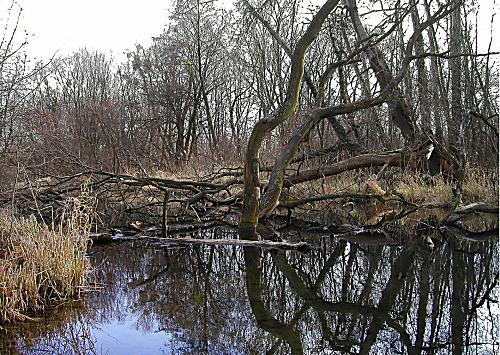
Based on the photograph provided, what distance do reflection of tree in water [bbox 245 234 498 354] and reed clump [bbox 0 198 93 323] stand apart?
2048 millimetres

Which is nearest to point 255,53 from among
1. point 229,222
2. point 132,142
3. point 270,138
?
point 132,142

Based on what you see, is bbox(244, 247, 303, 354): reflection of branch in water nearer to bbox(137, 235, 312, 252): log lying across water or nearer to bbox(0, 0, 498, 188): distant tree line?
bbox(137, 235, 312, 252): log lying across water

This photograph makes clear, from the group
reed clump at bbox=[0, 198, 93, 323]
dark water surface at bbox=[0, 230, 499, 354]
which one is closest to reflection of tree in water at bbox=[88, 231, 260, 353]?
dark water surface at bbox=[0, 230, 499, 354]

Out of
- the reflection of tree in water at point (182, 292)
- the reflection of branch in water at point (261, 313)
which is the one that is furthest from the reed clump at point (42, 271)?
the reflection of branch in water at point (261, 313)

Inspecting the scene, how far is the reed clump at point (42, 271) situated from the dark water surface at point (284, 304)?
0.77 ft

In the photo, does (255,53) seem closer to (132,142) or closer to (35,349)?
(132,142)

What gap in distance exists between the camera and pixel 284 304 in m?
6.22

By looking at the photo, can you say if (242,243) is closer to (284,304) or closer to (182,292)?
(182,292)

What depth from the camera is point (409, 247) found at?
8953mm

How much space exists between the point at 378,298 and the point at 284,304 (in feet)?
3.59

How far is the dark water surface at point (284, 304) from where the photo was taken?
5078mm

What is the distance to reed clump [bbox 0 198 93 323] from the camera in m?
5.60

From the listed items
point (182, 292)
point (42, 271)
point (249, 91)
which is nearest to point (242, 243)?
point (182, 292)

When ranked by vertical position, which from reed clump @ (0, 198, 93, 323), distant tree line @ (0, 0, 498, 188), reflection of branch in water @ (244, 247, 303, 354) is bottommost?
reflection of branch in water @ (244, 247, 303, 354)
